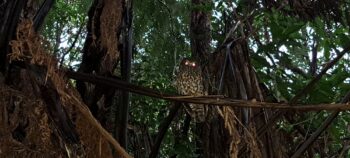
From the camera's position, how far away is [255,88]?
294 cm

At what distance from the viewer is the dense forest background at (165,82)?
1643mm

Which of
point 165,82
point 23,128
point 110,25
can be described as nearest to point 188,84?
point 110,25

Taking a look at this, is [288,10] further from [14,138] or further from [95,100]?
[14,138]

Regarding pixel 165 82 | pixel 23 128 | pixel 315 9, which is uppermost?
pixel 315 9

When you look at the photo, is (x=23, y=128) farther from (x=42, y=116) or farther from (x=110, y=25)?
(x=110, y=25)

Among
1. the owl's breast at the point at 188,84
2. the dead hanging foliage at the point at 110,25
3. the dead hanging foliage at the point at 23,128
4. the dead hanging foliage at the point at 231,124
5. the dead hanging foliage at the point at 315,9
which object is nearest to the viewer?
the dead hanging foliage at the point at 23,128

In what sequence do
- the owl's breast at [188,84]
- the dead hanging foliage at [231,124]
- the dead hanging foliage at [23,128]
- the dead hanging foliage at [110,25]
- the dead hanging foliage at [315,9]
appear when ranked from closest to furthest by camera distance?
the dead hanging foliage at [23,128], the dead hanging foliage at [231,124], the owl's breast at [188,84], the dead hanging foliage at [110,25], the dead hanging foliage at [315,9]

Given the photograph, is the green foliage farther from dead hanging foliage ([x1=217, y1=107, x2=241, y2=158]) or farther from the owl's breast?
dead hanging foliage ([x1=217, y1=107, x2=241, y2=158])

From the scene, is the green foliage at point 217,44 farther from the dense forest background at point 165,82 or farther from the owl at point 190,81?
the owl at point 190,81

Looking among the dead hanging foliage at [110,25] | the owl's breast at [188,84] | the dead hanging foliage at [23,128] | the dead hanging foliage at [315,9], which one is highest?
the dead hanging foliage at [315,9]

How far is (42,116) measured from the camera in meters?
1.60

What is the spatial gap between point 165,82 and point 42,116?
300cm

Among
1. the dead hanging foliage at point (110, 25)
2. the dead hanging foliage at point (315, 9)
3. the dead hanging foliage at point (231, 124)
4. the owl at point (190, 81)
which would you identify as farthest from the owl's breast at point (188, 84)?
the dead hanging foliage at point (315, 9)

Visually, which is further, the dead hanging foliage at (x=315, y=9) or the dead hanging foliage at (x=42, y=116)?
the dead hanging foliage at (x=315, y=9)
